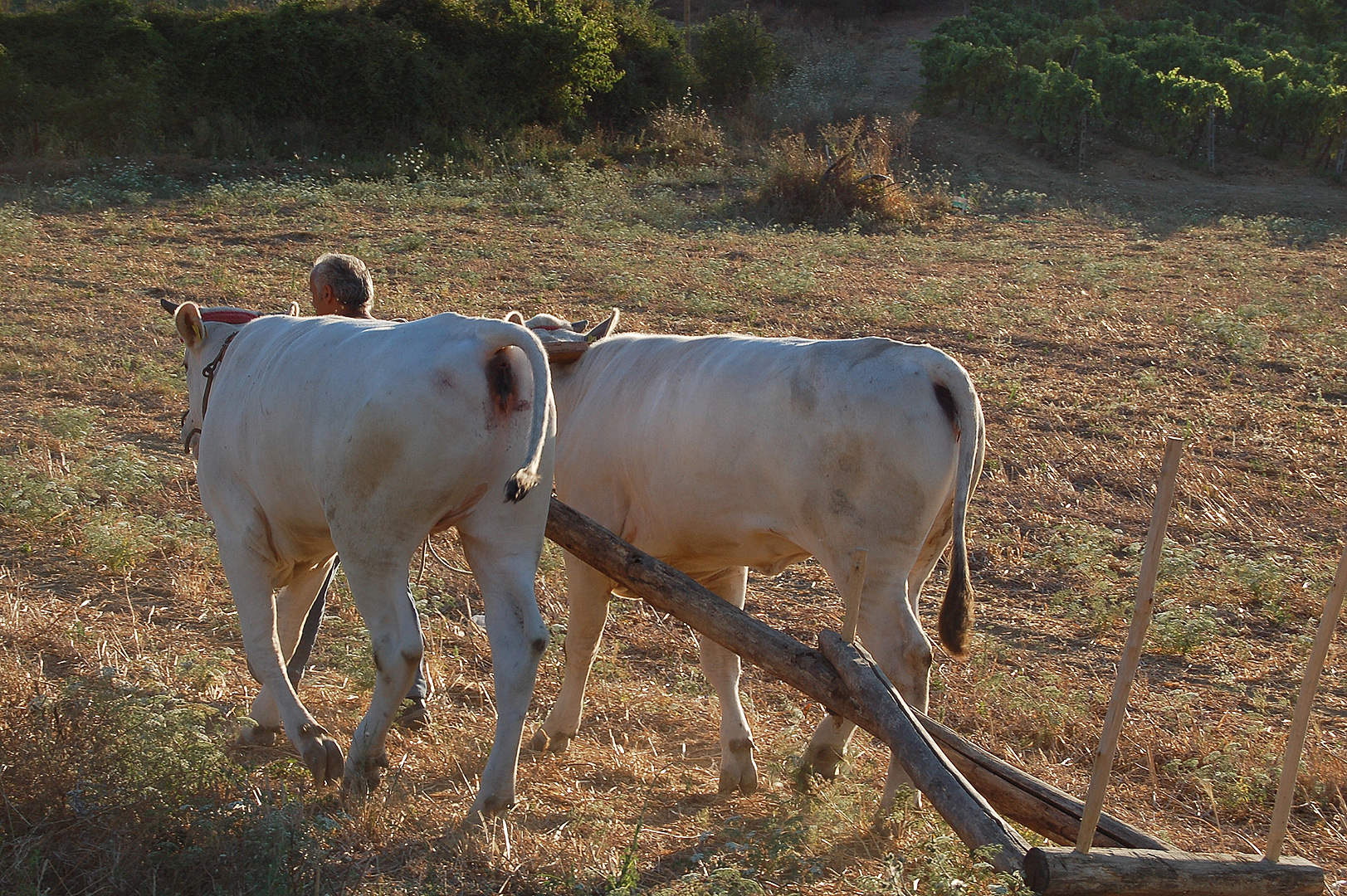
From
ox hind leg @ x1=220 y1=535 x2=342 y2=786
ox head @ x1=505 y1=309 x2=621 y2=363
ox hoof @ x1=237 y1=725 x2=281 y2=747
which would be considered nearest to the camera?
ox hind leg @ x1=220 y1=535 x2=342 y2=786

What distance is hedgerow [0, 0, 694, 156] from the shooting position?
65.1ft

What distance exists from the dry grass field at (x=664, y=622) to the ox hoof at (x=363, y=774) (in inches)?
3.2

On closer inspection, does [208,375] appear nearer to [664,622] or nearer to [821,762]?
[664,622]

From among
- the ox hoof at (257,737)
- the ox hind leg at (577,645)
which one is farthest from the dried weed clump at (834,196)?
the ox hoof at (257,737)

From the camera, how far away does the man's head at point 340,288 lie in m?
4.81

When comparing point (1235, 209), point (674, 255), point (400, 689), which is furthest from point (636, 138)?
point (400, 689)

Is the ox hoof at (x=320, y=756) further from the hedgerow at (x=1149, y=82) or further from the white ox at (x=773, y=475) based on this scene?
the hedgerow at (x=1149, y=82)

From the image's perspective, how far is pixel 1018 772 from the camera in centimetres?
335

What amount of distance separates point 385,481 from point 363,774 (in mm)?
994

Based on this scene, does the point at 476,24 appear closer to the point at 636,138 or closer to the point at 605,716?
the point at 636,138

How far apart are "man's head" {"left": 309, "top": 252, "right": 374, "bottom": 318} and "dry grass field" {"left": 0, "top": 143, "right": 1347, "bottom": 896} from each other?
144cm

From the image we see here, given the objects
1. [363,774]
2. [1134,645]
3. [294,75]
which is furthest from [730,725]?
[294,75]

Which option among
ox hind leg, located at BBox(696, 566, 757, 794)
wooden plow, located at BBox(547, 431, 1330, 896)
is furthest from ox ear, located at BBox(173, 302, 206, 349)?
ox hind leg, located at BBox(696, 566, 757, 794)

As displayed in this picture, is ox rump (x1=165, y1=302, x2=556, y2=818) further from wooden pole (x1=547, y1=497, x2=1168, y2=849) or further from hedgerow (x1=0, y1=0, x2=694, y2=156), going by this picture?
Result: hedgerow (x1=0, y1=0, x2=694, y2=156)
